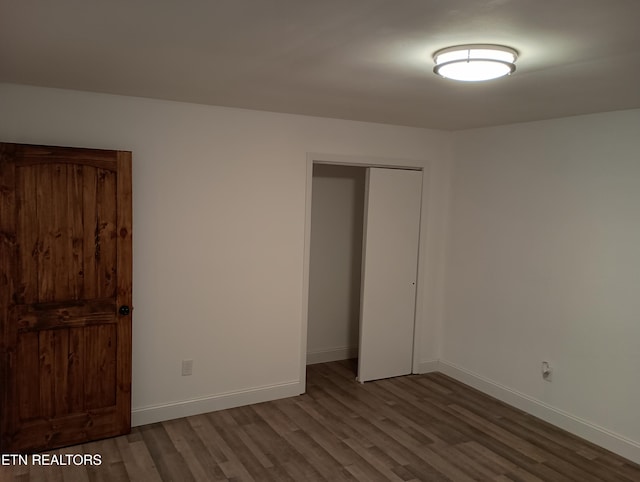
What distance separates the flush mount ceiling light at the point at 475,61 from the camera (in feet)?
7.13

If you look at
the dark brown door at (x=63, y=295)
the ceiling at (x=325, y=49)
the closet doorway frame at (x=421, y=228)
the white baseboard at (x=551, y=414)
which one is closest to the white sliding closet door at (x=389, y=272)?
the closet doorway frame at (x=421, y=228)

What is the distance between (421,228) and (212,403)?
8.61 feet

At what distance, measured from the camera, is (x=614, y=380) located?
3.63m

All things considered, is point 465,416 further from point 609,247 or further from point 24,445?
point 24,445

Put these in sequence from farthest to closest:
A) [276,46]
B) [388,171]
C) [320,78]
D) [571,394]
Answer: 1. [388,171]
2. [571,394]
3. [320,78]
4. [276,46]

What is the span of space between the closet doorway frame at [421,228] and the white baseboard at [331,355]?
58 cm

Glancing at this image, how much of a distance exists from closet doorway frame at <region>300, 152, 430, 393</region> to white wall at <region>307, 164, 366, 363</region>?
479 millimetres

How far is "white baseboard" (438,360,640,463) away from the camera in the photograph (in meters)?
3.57

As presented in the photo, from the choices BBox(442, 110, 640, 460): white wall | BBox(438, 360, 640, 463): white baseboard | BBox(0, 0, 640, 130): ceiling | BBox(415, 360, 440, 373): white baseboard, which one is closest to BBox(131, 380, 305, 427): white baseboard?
BBox(415, 360, 440, 373): white baseboard

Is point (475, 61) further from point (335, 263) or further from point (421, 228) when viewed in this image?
point (335, 263)

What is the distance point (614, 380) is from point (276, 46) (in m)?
3.36

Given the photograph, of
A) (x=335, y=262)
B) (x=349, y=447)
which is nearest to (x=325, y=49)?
(x=349, y=447)

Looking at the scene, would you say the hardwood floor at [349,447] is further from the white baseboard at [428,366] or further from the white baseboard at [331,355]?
the white baseboard at [331,355]

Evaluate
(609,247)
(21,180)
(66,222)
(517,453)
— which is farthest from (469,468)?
(21,180)
